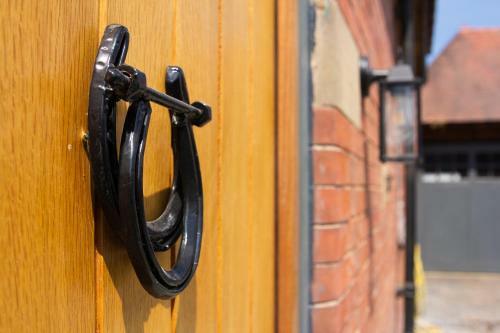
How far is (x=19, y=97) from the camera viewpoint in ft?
1.76

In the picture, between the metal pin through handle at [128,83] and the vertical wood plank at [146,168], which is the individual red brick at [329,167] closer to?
the vertical wood plank at [146,168]

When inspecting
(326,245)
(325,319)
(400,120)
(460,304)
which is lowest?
(460,304)

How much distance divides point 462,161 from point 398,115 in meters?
12.2

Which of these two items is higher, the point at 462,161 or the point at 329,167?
the point at 462,161

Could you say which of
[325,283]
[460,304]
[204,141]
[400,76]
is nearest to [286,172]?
[325,283]

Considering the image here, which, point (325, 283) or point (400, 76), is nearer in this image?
point (325, 283)

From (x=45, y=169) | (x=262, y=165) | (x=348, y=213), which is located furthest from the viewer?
(x=348, y=213)

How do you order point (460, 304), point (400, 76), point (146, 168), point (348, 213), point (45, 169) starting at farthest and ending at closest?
point (460, 304), point (400, 76), point (348, 213), point (146, 168), point (45, 169)

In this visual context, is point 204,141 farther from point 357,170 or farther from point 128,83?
point 357,170

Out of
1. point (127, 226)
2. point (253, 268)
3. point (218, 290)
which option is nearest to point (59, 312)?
point (127, 226)

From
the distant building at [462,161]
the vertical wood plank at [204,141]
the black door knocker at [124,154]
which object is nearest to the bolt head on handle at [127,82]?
the black door knocker at [124,154]

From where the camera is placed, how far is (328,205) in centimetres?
149

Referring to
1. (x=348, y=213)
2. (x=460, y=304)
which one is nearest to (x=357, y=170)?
(x=348, y=213)

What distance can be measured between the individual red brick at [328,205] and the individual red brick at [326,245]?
3cm
